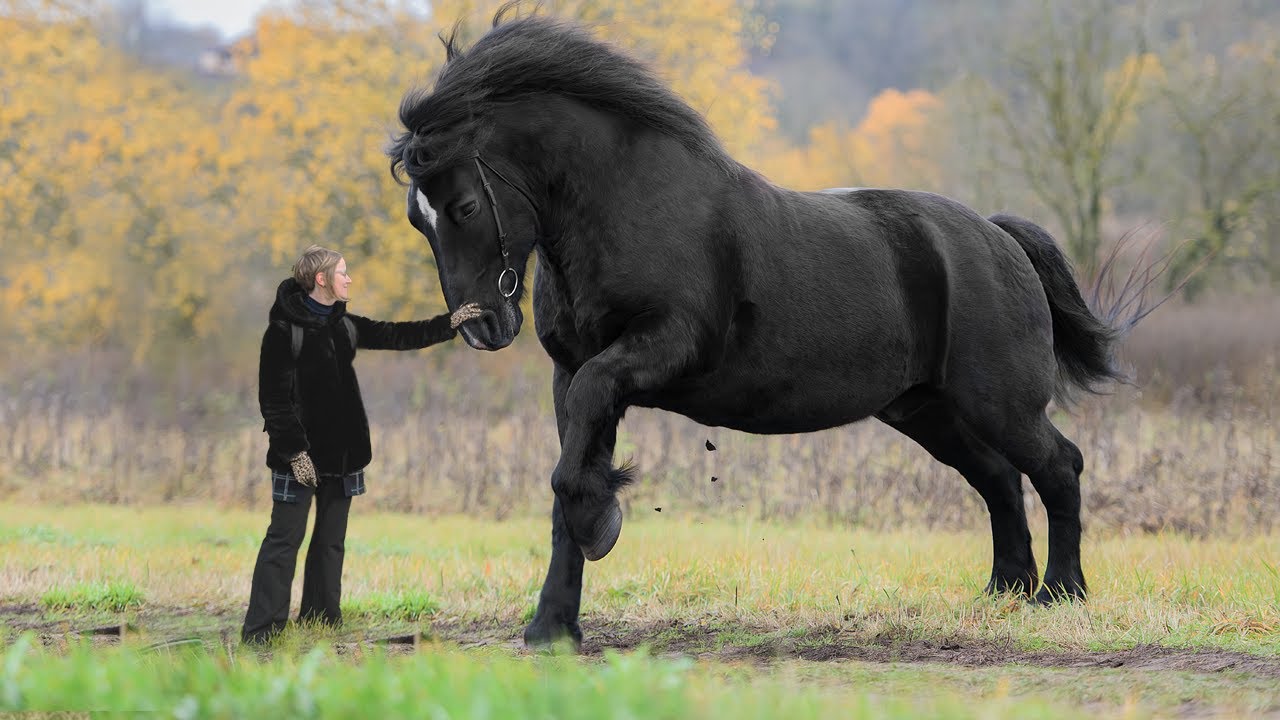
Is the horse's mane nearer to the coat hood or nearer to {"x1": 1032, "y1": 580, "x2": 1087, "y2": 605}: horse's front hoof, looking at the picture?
the coat hood

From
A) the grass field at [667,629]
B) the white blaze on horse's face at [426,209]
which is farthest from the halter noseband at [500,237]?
the grass field at [667,629]

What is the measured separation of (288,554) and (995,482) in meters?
3.92

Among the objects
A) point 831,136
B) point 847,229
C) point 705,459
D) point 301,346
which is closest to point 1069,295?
point 847,229

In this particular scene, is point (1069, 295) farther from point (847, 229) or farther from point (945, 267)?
point (847, 229)

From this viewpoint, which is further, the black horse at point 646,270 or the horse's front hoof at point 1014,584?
the horse's front hoof at point 1014,584

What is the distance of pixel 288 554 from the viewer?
593 centimetres

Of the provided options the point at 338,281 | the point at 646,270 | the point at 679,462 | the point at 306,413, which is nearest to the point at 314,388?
the point at 306,413

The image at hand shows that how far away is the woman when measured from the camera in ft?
19.0

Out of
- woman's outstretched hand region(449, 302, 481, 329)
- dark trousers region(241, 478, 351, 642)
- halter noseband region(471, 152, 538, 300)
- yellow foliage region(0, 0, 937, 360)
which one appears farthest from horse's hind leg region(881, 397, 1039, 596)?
yellow foliage region(0, 0, 937, 360)

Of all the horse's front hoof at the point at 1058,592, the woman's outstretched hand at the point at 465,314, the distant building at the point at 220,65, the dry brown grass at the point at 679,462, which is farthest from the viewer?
the distant building at the point at 220,65

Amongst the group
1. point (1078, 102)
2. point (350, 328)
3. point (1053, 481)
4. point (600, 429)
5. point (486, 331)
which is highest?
point (1078, 102)

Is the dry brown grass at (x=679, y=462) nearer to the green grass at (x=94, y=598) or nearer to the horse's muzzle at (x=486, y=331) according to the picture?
the green grass at (x=94, y=598)

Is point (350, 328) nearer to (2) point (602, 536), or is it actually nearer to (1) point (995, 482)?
(2) point (602, 536)

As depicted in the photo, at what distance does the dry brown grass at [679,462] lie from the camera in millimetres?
10188
